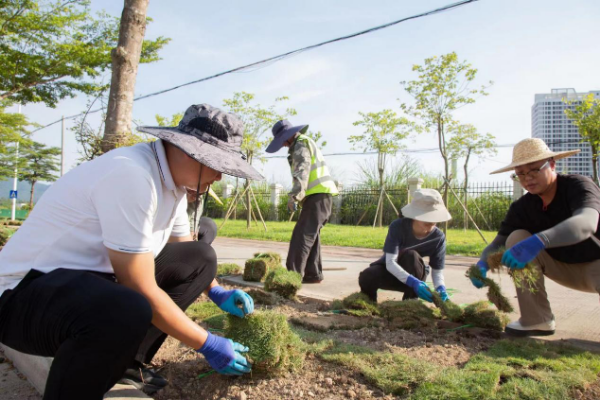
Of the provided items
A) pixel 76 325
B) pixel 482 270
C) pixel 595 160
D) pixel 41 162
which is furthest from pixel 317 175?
pixel 41 162

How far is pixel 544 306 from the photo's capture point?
3.01m

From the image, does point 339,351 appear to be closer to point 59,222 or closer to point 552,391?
point 552,391

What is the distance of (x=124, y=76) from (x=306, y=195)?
258 cm

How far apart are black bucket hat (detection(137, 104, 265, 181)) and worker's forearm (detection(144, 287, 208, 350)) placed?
55 centimetres

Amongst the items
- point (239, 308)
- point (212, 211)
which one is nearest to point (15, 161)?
point (212, 211)

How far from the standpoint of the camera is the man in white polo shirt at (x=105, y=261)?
1.48 m

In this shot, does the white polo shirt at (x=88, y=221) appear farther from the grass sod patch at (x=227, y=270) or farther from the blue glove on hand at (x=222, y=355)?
the grass sod patch at (x=227, y=270)

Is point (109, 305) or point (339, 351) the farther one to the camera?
point (339, 351)

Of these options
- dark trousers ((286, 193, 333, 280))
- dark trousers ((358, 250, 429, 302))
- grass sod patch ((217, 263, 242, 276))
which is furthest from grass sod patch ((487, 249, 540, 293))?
grass sod patch ((217, 263, 242, 276))

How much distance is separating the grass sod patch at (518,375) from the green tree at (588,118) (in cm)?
862

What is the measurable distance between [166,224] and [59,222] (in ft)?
1.49

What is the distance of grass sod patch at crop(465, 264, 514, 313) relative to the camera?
Result: 3.01m

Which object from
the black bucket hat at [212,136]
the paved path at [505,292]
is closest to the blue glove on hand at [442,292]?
the paved path at [505,292]

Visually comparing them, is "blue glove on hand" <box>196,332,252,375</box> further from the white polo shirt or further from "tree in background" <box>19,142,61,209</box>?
"tree in background" <box>19,142,61,209</box>
